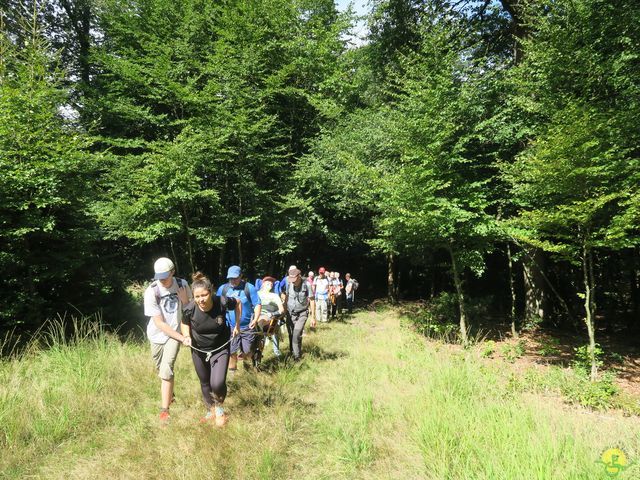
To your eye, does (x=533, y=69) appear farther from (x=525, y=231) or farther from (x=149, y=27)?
(x=149, y=27)

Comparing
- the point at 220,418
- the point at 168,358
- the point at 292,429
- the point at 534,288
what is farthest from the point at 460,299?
the point at 168,358

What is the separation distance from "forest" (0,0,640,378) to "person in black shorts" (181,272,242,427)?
18.6ft

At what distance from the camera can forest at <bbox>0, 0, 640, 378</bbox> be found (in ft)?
24.3

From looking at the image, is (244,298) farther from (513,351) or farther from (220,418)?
(513,351)

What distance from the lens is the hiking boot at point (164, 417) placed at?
4056 mm

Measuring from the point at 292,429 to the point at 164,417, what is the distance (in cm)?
159

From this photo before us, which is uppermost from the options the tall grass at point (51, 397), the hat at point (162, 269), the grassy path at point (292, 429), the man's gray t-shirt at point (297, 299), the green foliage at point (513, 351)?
the hat at point (162, 269)

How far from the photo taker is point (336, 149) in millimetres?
15273

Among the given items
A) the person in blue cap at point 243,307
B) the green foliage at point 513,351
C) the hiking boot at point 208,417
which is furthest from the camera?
the green foliage at point 513,351

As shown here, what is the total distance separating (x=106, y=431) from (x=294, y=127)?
1730 cm

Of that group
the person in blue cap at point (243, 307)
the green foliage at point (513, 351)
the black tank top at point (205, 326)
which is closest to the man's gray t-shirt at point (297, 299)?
the person in blue cap at point (243, 307)

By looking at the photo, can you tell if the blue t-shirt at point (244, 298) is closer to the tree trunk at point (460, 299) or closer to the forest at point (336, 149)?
the forest at point (336, 149)

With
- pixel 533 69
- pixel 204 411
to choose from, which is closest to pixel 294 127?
pixel 533 69

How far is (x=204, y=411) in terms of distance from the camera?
4.40m
